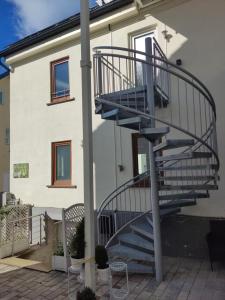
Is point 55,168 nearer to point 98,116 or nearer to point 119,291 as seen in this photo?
point 98,116

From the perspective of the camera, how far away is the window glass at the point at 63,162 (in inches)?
308

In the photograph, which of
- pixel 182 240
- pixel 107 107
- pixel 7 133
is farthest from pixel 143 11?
pixel 7 133

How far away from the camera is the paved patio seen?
403 centimetres

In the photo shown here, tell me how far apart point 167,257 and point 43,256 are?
9.30ft

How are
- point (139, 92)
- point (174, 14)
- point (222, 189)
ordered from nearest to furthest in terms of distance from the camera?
1. point (139, 92)
2. point (222, 189)
3. point (174, 14)

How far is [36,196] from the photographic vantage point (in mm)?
8289

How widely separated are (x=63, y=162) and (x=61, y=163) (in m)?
0.09

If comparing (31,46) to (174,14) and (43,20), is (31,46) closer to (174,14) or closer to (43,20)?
(43,20)

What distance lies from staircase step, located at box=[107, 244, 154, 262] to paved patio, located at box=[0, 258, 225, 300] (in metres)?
0.30

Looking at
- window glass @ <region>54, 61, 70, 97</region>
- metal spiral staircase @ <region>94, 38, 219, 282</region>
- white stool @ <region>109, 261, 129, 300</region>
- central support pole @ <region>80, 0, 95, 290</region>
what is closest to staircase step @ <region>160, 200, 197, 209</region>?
metal spiral staircase @ <region>94, 38, 219, 282</region>

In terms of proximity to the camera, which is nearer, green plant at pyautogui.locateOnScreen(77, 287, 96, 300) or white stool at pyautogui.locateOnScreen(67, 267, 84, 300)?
green plant at pyautogui.locateOnScreen(77, 287, 96, 300)

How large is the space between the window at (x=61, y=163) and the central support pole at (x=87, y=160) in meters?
4.43

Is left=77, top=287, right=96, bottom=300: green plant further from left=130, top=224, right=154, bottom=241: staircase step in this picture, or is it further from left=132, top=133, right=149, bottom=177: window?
left=132, top=133, right=149, bottom=177: window

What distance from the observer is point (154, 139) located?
4.62 metres
